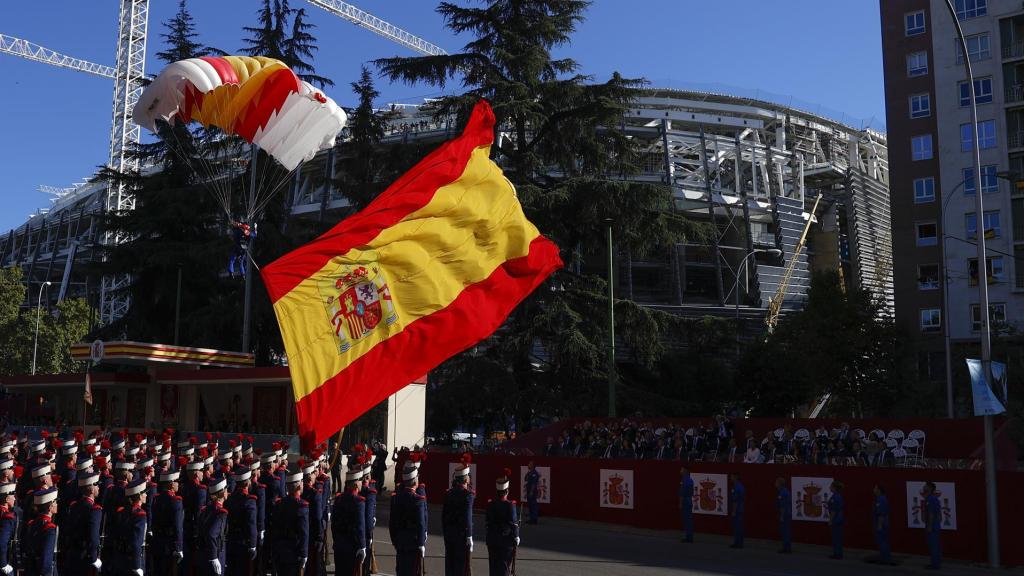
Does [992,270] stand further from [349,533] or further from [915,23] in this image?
[349,533]

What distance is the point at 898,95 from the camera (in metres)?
49.7

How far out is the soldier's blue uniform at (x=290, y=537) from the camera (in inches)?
461

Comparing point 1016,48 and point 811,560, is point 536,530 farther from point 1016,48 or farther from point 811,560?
point 1016,48

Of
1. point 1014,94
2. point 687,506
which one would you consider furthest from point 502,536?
point 1014,94

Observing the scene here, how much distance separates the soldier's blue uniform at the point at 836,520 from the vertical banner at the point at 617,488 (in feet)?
15.8

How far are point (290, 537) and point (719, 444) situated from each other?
14725 millimetres

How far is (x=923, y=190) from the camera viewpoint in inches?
1914

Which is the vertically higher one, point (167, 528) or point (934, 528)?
point (167, 528)

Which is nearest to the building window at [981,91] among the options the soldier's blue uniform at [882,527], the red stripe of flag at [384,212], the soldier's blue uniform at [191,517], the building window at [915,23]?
the building window at [915,23]

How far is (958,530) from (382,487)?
14.4 m

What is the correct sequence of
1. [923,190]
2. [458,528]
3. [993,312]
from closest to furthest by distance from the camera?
1. [458,528]
2. [993,312]
3. [923,190]

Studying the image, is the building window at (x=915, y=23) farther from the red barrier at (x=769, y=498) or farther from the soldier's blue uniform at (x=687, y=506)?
the soldier's blue uniform at (x=687, y=506)

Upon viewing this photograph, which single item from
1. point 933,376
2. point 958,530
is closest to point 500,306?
point 958,530

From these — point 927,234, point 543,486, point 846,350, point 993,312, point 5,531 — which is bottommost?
point 543,486
